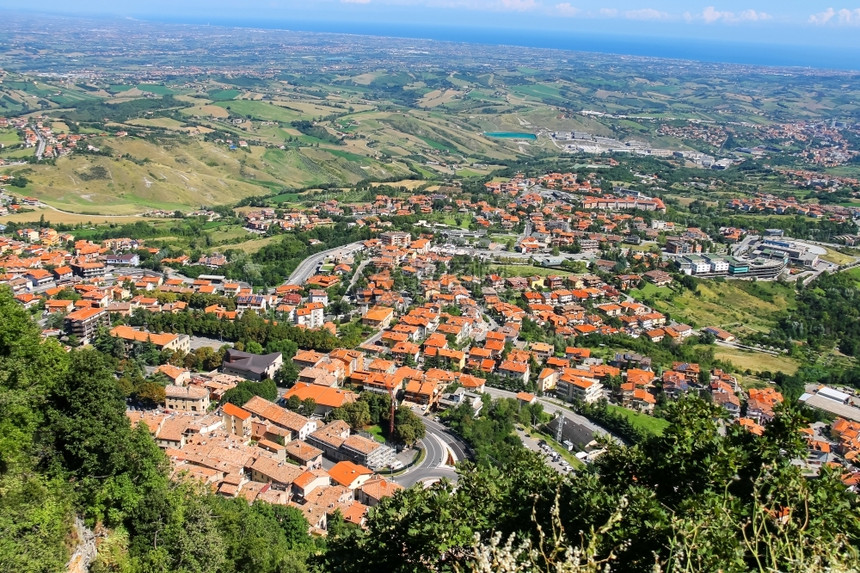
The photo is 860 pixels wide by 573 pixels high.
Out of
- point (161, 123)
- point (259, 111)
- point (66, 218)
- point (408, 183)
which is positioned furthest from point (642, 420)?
point (259, 111)

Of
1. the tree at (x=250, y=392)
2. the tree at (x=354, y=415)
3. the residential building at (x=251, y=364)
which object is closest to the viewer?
the tree at (x=354, y=415)

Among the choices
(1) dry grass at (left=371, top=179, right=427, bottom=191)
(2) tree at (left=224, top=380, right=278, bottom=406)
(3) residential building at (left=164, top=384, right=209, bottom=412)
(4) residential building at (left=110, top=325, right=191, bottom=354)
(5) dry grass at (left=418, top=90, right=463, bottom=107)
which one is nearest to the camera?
(3) residential building at (left=164, top=384, right=209, bottom=412)

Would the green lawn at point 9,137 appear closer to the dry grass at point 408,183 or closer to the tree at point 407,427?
the dry grass at point 408,183

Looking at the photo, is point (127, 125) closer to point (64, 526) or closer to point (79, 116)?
point (79, 116)

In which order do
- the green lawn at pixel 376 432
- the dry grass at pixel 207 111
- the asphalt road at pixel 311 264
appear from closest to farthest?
the green lawn at pixel 376 432 → the asphalt road at pixel 311 264 → the dry grass at pixel 207 111

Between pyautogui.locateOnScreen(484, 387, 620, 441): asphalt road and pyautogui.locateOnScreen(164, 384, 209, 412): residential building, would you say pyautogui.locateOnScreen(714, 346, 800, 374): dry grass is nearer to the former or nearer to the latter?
pyautogui.locateOnScreen(484, 387, 620, 441): asphalt road

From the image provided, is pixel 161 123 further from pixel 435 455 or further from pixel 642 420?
pixel 642 420

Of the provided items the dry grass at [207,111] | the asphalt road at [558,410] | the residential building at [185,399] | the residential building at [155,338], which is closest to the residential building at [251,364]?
the residential building at [155,338]

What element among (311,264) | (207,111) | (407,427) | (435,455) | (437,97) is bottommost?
(311,264)

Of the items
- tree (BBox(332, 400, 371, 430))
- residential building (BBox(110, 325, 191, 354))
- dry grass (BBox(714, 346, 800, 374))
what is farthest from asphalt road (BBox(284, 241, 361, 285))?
dry grass (BBox(714, 346, 800, 374))
